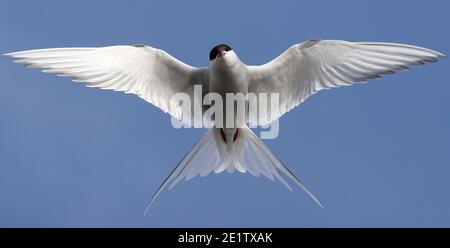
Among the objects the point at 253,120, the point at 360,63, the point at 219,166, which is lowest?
the point at 219,166

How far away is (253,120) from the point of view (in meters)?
7.48

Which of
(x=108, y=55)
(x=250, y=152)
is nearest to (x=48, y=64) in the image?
(x=108, y=55)

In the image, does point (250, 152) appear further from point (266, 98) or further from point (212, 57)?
point (212, 57)

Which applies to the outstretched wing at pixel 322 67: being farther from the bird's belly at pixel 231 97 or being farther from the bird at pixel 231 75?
the bird's belly at pixel 231 97

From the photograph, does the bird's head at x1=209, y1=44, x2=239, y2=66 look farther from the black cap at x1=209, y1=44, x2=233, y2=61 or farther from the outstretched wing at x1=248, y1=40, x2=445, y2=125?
the outstretched wing at x1=248, y1=40, x2=445, y2=125

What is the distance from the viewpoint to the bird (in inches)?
269

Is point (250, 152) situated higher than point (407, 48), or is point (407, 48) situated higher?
point (407, 48)

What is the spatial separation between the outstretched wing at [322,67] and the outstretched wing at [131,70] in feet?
2.45

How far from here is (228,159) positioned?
7.46m

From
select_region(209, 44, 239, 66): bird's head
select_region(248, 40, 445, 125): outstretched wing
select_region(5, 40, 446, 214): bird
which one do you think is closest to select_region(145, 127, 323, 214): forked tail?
select_region(5, 40, 446, 214): bird

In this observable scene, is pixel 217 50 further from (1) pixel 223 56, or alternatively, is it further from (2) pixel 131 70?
(2) pixel 131 70

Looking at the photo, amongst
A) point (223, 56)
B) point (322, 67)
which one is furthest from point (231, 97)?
point (322, 67)

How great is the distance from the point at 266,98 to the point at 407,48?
1652 millimetres

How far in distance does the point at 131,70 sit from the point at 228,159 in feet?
4.93
